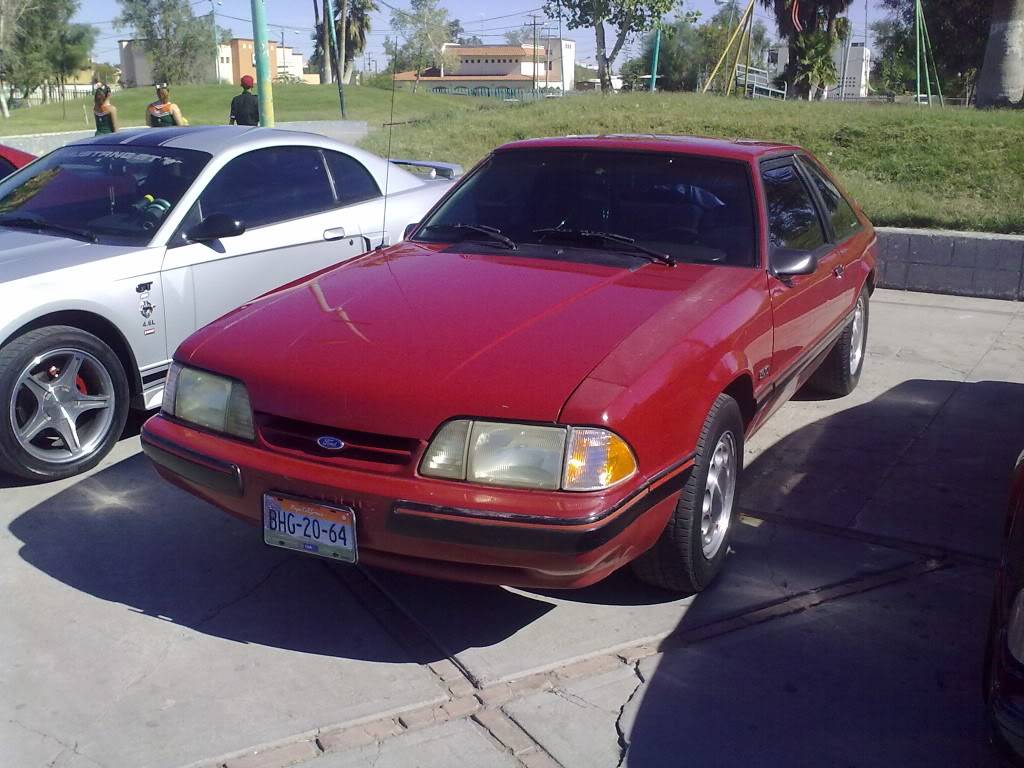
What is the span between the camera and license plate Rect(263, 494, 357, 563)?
3.24 m

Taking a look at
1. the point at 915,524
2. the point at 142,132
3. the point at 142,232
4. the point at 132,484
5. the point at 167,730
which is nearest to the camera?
the point at 167,730

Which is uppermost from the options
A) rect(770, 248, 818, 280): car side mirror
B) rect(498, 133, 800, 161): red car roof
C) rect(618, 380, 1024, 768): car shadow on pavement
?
rect(498, 133, 800, 161): red car roof

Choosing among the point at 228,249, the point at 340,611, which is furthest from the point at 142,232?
the point at 340,611

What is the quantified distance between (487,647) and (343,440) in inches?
33.5

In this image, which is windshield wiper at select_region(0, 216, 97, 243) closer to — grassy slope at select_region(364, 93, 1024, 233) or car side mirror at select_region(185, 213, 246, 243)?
car side mirror at select_region(185, 213, 246, 243)

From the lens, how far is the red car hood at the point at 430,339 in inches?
126

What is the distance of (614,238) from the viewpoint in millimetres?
4395

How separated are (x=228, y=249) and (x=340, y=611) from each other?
2.49 meters

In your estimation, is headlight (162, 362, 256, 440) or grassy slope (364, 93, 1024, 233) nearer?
headlight (162, 362, 256, 440)

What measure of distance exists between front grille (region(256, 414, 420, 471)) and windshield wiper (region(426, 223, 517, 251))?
4.69 ft

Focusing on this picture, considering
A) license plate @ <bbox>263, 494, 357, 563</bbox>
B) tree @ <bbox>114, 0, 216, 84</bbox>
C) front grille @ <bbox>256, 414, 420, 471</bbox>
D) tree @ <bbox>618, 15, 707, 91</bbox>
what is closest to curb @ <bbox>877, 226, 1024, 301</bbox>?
front grille @ <bbox>256, 414, 420, 471</bbox>

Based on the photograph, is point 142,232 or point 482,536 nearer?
point 482,536

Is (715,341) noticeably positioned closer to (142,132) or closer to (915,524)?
(915,524)

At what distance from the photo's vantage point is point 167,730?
3068mm
